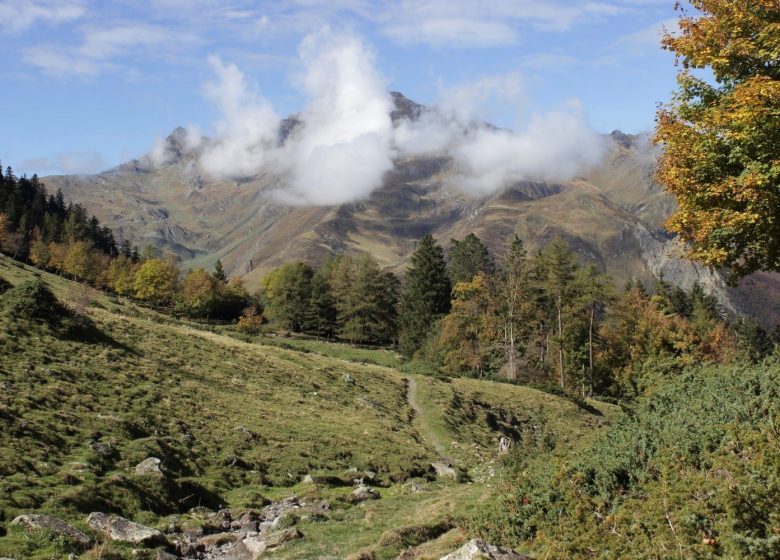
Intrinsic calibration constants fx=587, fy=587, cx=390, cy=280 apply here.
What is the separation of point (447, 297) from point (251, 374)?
58.2 meters

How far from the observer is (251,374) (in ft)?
133

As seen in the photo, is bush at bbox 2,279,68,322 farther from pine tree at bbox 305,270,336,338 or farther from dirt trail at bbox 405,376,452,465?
pine tree at bbox 305,270,336,338

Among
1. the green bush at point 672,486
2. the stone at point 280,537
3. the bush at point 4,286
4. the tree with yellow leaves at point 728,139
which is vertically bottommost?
the stone at point 280,537

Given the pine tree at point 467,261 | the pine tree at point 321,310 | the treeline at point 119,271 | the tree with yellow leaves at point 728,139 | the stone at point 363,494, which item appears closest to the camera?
the tree with yellow leaves at point 728,139

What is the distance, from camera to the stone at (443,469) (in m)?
27.0

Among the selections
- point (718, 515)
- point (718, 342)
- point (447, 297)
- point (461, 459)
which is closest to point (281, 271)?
point (447, 297)

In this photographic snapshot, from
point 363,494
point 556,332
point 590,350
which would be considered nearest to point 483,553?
point 363,494

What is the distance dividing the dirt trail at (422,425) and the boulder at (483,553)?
21.0 meters

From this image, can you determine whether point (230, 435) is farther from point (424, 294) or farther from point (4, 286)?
point (424, 294)

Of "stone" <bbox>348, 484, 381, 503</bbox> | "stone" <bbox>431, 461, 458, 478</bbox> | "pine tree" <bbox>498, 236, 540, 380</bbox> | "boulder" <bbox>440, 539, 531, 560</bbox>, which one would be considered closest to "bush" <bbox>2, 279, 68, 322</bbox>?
"stone" <bbox>348, 484, 381, 503</bbox>

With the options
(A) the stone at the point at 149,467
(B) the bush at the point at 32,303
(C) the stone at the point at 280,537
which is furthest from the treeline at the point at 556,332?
(C) the stone at the point at 280,537

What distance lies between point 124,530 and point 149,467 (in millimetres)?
5334

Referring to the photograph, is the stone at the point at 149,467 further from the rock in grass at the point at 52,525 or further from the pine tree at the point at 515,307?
the pine tree at the point at 515,307

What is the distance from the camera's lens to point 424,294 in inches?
3674
